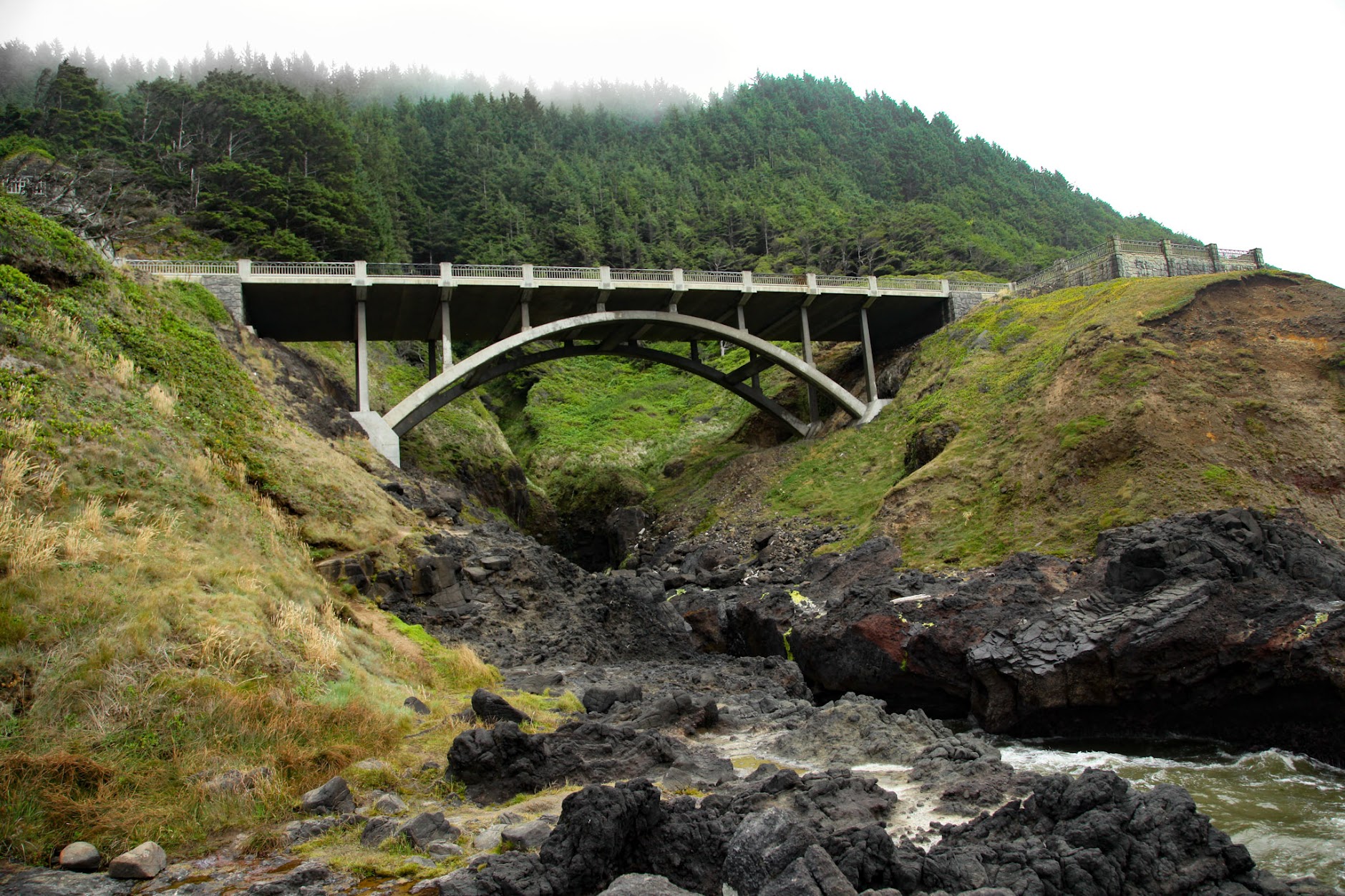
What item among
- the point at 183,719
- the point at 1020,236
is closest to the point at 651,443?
the point at 183,719

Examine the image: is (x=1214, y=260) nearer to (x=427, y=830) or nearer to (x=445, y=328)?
(x=445, y=328)

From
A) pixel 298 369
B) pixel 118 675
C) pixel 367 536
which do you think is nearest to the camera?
pixel 118 675

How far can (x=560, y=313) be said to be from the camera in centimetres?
3422

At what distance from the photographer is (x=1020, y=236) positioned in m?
74.4

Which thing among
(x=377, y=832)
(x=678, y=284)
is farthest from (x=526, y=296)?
(x=377, y=832)

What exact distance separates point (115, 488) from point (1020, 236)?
258 feet

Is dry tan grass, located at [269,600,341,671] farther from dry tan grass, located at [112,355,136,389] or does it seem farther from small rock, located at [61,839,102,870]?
dry tan grass, located at [112,355,136,389]

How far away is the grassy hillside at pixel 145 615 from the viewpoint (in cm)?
574

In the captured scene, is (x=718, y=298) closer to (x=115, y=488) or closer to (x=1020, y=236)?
(x=115, y=488)

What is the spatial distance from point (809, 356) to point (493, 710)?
28.4m

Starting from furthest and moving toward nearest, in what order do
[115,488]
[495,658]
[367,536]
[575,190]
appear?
1. [575,190]
2. [367,536]
3. [495,658]
4. [115,488]

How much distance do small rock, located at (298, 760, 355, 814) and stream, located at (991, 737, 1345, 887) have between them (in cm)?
813

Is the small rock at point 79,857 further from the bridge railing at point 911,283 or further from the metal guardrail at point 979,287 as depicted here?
the metal guardrail at point 979,287

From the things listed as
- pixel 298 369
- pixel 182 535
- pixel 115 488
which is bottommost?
pixel 182 535
